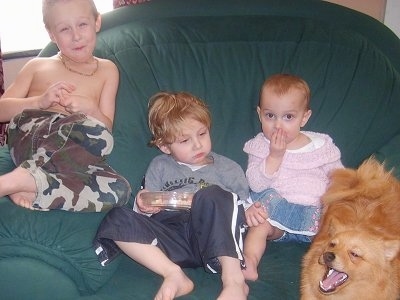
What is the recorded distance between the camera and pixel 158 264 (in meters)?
1.49

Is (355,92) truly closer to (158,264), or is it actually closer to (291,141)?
(291,141)

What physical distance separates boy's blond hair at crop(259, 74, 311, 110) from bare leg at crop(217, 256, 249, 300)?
1.87 feet

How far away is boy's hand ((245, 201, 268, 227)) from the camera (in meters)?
1.65

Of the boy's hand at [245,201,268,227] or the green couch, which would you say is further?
the green couch

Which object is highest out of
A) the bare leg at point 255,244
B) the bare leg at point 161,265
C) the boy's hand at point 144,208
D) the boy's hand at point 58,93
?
the boy's hand at point 58,93

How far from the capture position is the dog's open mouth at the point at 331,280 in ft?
4.26

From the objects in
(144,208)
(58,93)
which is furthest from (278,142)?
(58,93)

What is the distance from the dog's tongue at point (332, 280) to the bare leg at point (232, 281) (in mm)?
215

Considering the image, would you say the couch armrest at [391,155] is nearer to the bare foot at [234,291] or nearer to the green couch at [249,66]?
the green couch at [249,66]

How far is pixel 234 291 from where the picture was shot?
1406 mm

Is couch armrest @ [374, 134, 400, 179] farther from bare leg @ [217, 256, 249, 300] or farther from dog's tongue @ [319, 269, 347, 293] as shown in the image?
bare leg @ [217, 256, 249, 300]

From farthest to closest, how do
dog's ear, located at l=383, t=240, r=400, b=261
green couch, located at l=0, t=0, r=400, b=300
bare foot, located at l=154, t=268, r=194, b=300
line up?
1. green couch, located at l=0, t=0, r=400, b=300
2. bare foot, located at l=154, t=268, r=194, b=300
3. dog's ear, located at l=383, t=240, r=400, b=261

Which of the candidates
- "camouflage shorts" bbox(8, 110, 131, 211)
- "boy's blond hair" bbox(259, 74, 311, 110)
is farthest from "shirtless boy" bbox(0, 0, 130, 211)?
"boy's blond hair" bbox(259, 74, 311, 110)

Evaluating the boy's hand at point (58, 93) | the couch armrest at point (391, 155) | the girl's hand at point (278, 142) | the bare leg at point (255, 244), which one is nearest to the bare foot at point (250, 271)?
the bare leg at point (255, 244)
